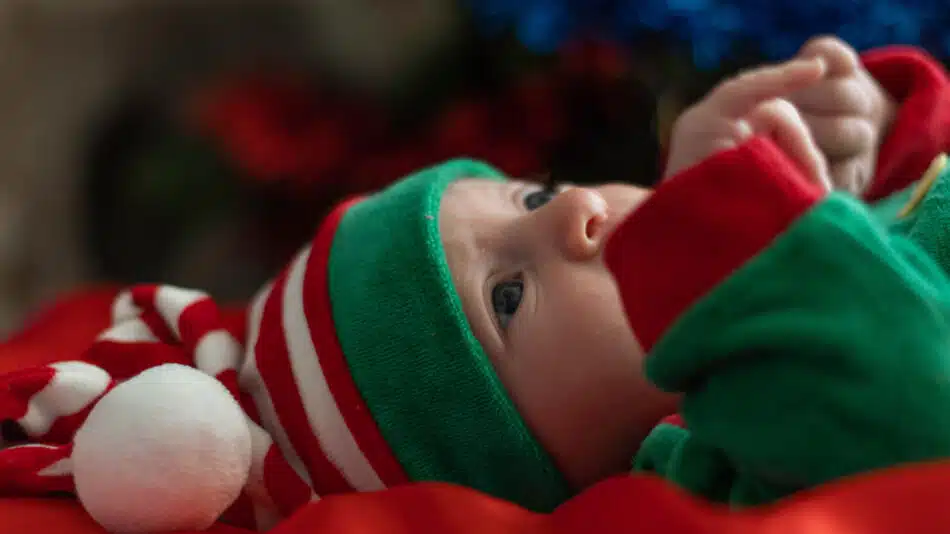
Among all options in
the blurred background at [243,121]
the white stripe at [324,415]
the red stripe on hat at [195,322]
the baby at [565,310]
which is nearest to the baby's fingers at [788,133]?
the baby at [565,310]

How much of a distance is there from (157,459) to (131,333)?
242mm

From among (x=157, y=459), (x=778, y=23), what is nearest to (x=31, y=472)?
(x=157, y=459)

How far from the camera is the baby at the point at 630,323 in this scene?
1.39 ft

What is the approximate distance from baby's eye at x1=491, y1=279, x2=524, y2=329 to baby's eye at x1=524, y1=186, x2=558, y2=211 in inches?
3.7

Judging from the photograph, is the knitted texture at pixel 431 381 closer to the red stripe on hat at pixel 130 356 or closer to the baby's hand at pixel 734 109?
the red stripe on hat at pixel 130 356

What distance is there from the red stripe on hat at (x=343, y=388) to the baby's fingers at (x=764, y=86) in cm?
37

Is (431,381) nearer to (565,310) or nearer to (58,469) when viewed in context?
(565,310)

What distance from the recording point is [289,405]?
2.20ft

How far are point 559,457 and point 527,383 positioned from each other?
0.19ft

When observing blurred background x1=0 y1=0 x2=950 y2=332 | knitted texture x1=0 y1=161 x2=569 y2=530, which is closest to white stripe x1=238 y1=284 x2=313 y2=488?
knitted texture x1=0 y1=161 x2=569 y2=530

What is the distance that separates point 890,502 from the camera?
37cm

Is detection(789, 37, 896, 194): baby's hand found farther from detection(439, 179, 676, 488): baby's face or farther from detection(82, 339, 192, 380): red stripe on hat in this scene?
detection(82, 339, 192, 380): red stripe on hat

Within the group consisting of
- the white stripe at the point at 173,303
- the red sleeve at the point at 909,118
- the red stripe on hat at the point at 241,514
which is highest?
the red sleeve at the point at 909,118

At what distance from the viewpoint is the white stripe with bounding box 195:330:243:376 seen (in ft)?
2.32
